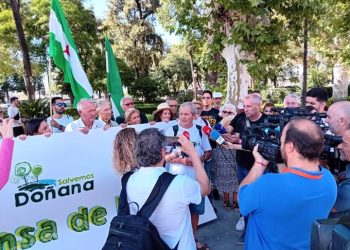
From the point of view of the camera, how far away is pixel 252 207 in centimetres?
178

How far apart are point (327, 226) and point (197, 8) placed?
690cm

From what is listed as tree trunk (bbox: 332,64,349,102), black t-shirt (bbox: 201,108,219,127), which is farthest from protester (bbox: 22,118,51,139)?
tree trunk (bbox: 332,64,349,102)

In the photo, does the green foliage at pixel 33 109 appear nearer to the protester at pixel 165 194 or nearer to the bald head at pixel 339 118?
the protester at pixel 165 194

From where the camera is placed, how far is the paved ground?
4.03m

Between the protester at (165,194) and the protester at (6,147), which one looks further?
the protester at (6,147)

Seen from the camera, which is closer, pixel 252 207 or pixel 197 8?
pixel 252 207

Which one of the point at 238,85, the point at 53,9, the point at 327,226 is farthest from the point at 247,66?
the point at 327,226

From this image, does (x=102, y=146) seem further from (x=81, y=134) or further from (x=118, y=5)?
(x=118, y=5)

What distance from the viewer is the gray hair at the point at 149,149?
2105 millimetres

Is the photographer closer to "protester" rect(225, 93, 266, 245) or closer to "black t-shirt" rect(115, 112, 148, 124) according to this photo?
"protester" rect(225, 93, 266, 245)

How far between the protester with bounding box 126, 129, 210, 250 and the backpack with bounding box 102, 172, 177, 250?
0.12ft

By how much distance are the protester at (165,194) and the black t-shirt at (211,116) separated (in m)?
3.48

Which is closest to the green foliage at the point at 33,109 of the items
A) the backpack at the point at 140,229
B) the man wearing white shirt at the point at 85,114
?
the man wearing white shirt at the point at 85,114

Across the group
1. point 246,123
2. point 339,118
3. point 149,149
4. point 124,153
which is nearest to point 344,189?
point 339,118
